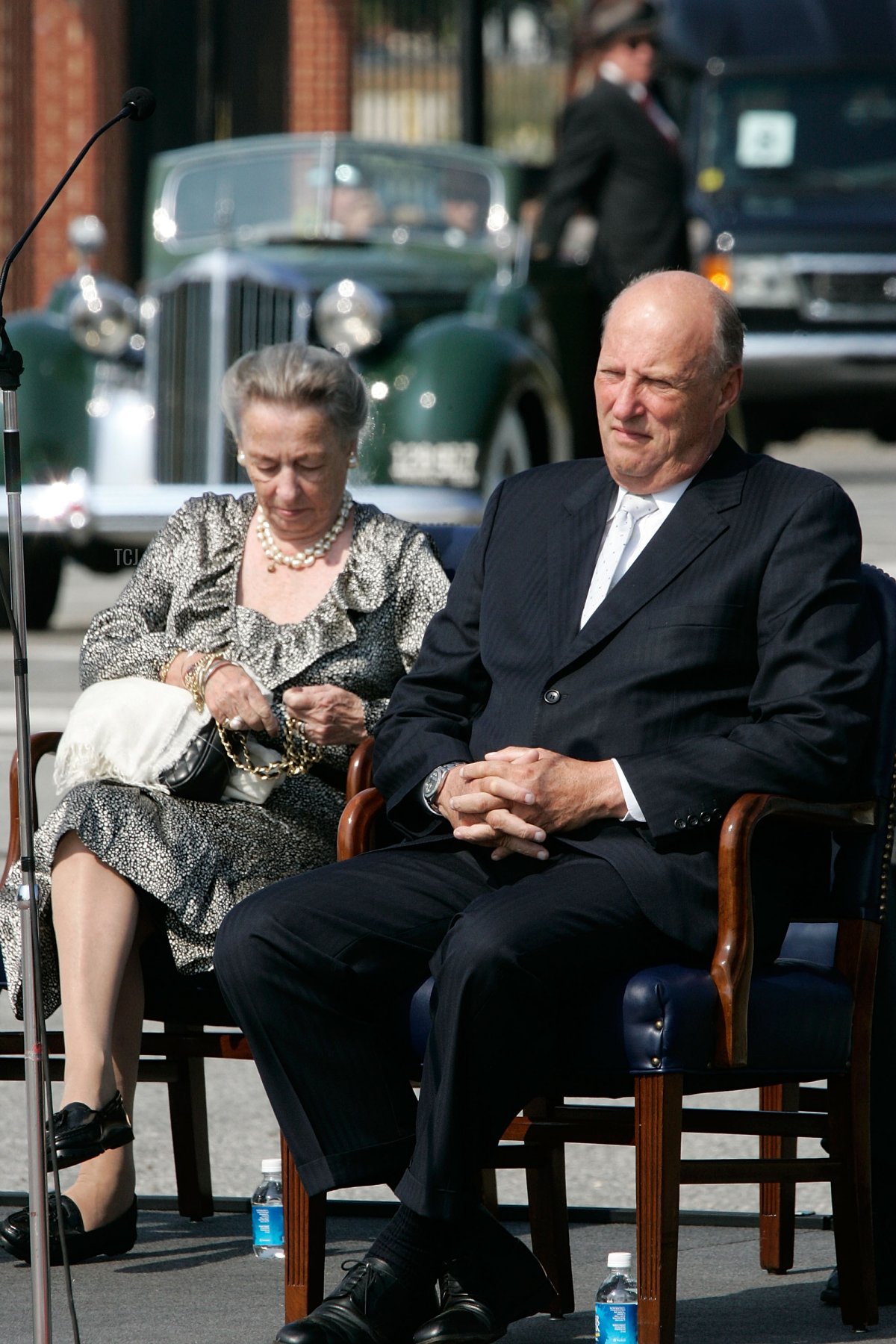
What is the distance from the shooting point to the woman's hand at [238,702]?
156 inches

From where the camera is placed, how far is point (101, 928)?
11.9 feet

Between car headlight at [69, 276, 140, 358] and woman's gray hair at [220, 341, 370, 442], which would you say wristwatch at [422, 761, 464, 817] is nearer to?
woman's gray hair at [220, 341, 370, 442]

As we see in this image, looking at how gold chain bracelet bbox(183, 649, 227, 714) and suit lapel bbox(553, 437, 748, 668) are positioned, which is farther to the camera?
gold chain bracelet bbox(183, 649, 227, 714)

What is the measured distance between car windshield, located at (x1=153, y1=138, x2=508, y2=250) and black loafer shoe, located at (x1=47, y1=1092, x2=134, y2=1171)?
710cm

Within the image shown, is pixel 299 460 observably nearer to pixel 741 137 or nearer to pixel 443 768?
pixel 443 768

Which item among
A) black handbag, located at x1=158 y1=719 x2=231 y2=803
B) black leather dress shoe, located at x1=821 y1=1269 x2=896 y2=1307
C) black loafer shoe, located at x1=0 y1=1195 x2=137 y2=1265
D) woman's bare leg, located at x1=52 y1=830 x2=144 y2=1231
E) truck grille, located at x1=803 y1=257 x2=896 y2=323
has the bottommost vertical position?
black leather dress shoe, located at x1=821 y1=1269 x2=896 y2=1307

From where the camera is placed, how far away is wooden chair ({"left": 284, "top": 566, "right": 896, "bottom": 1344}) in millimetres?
3133

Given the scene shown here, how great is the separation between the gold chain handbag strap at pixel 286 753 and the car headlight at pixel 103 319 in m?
6.29

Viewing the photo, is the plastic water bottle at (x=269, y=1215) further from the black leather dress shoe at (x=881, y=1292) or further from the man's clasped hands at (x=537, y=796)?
the black leather dress shoe at (x=881, y=1292)

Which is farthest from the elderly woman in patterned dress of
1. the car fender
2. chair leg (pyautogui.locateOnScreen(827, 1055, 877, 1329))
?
the car fender

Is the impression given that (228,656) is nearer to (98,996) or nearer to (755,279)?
(98,996)

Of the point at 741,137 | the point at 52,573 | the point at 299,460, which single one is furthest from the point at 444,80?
the point at 299,460

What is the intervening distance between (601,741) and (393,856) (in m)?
0.39

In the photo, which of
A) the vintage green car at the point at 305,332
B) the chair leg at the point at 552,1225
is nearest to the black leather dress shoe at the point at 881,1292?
the chair leg at the point at 552,1225
